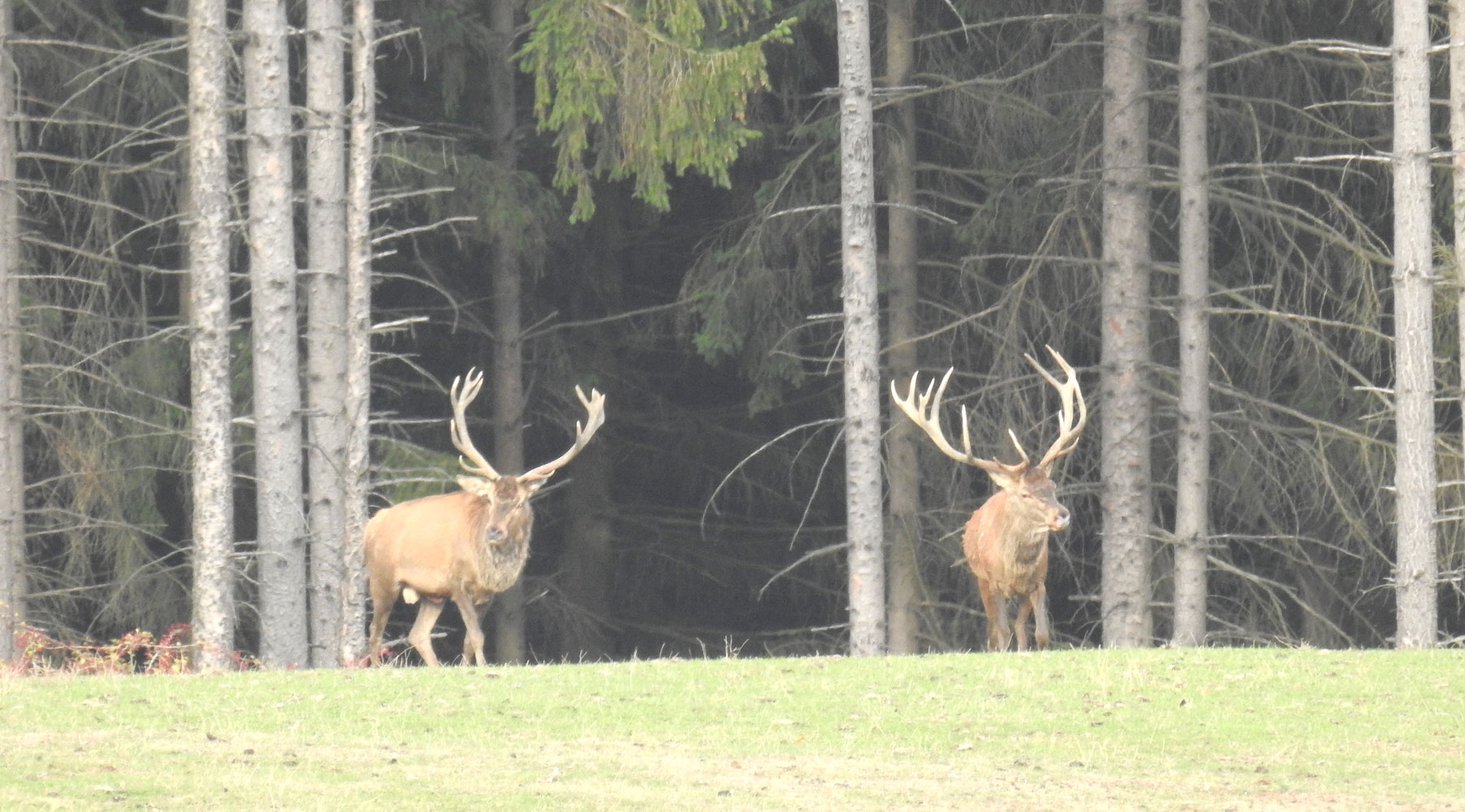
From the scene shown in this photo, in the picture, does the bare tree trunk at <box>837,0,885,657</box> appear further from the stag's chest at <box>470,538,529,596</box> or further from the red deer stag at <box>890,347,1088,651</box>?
the stag's chest at <box>470,538,529,596</box>

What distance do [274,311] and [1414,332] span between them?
9.03 meters

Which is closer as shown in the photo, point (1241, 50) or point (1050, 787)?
point (1050, 787)

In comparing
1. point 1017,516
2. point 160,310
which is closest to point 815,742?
point 1017,516

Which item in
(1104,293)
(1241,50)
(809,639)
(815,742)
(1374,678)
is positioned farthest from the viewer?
(809,639)

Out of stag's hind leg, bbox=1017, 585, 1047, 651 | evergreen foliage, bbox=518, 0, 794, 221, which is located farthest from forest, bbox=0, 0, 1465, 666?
stag's hind leg, bbox=1017, 585, 1047, 651

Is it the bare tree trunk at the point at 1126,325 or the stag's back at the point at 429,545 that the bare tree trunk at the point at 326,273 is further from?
the bare tree trunk at the point at 1126,325

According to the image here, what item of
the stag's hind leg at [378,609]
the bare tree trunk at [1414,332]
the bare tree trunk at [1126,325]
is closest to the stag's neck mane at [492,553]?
the stag's hind leg at [378,609]

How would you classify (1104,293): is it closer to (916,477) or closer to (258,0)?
(916,477)

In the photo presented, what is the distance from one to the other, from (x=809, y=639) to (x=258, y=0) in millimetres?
11448

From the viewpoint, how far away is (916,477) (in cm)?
2198

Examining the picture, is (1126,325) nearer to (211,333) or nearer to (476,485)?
(476,485)

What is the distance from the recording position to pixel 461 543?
52.7 ft

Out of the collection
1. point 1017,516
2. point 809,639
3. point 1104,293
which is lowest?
point 809,639

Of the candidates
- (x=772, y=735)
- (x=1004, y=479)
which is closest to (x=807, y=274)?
(x=1004, y=479)
